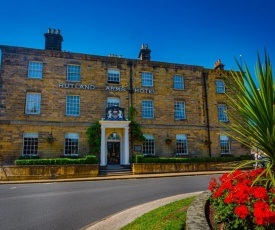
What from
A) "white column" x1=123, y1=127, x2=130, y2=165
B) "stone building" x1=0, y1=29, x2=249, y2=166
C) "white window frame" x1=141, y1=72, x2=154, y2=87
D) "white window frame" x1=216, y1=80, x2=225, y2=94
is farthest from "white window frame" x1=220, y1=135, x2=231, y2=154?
"white column" x1=123, y1=127, x2=130, y2=165

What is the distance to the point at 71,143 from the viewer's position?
18.1m

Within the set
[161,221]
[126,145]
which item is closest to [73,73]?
[126,145]

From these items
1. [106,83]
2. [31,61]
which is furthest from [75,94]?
[31,61]

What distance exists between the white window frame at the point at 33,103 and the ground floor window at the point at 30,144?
1.93 meters

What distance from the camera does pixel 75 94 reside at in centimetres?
1906

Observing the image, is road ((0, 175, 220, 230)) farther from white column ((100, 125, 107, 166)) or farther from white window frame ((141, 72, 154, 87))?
white window frame ((141, 72, 154, 87))

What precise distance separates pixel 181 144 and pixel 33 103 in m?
13.6

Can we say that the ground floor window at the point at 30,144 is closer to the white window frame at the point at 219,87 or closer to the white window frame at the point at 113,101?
the white window frame at the point at 113,101

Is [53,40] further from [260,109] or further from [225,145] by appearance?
[260,109]

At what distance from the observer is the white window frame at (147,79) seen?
21.0m

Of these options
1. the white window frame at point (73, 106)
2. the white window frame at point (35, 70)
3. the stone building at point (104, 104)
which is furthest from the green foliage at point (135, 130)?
the white window frame at point (35, 70)

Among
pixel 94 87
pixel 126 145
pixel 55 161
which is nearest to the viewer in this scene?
pixel 55 161

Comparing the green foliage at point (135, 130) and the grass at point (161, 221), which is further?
the green foliage at point (135, 130)

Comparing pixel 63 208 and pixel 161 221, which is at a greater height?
pixel 161 221
